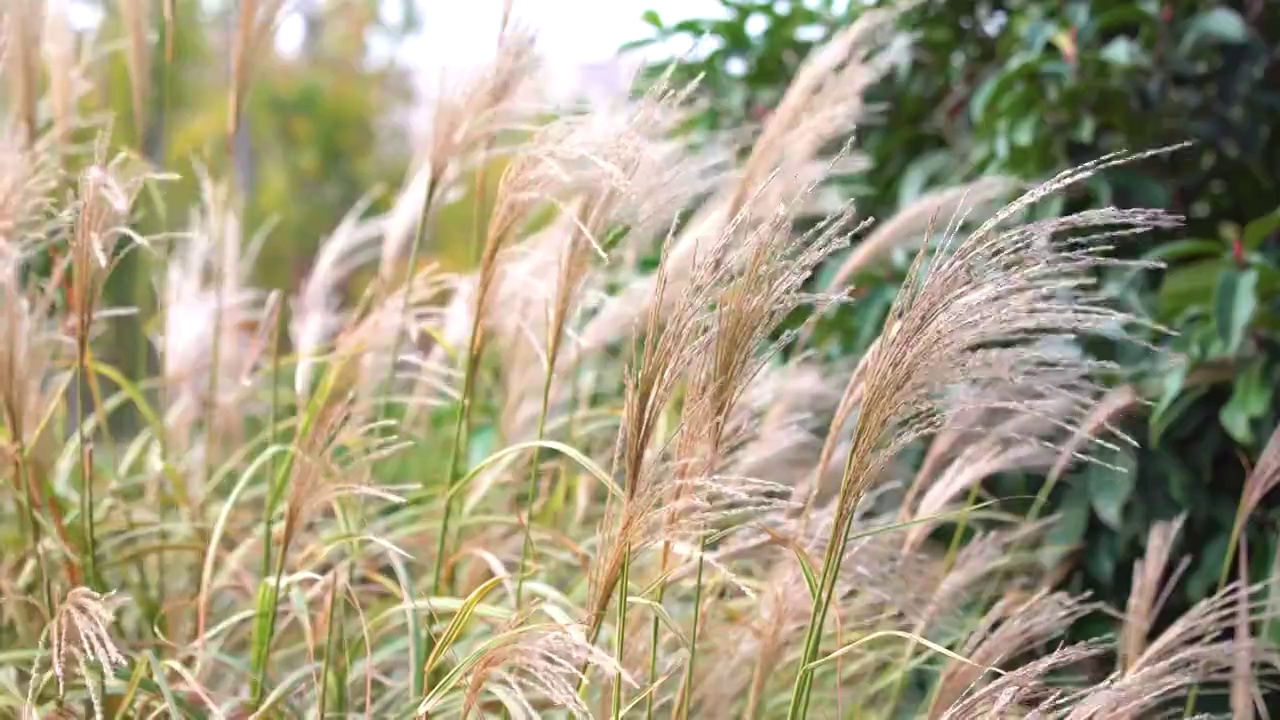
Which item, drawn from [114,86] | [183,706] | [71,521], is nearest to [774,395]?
A: [183,706]

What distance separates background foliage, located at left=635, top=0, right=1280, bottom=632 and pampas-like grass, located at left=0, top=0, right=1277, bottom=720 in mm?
102

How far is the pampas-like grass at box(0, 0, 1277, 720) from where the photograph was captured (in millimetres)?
846

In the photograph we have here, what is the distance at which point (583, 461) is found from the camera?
0.97 meters

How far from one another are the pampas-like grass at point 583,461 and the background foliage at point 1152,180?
0.33 feet

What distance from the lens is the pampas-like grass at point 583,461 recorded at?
846 millimetres

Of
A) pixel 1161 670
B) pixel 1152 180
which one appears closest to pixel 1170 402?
pixel 1152 180

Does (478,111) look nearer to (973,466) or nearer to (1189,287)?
(973,466)

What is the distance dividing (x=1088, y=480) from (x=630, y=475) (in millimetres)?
1023

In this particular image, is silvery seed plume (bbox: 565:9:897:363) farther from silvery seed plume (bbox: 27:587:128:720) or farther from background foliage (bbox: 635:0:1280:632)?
silvery seed plume (bbox: 27:587:128:720)

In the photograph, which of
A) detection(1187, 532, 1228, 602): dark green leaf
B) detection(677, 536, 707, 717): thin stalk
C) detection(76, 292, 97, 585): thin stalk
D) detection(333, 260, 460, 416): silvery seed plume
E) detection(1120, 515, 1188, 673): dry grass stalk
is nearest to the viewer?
detection(677, 536, 707, 717): thin stalk

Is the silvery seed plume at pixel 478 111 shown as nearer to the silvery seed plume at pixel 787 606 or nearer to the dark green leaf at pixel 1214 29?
the silvery seed plume at pixel 787 606

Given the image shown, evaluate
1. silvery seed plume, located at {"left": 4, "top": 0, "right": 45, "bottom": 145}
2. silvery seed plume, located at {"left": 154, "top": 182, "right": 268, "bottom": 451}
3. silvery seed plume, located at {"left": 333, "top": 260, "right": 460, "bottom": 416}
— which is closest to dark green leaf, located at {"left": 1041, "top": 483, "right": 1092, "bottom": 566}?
silvery seed plume, located at {"left": 333, "top": 260, "right": 460, "bottom": 416}

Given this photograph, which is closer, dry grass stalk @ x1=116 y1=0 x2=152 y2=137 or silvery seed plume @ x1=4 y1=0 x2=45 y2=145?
silvery seed plume @ x1=4 y1=0 x2=45 y2=145

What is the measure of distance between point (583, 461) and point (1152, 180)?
117 centimetres
